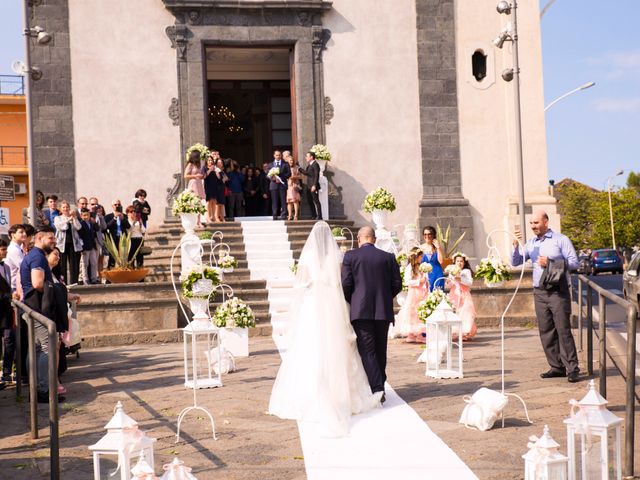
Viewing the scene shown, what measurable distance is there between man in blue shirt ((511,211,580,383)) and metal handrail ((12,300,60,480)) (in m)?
5.06

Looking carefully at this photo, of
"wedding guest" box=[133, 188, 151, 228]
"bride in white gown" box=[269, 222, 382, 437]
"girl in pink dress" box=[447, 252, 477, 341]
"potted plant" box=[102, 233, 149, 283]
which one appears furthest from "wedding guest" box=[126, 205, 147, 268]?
"bride in white gown" box=[269, 222, 382, 437]

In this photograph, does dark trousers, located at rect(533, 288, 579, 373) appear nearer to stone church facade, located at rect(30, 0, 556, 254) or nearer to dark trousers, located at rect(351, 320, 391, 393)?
dark trousers, located at rect(351, 320, 391, 393)

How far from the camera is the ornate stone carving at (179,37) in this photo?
19.6 metres

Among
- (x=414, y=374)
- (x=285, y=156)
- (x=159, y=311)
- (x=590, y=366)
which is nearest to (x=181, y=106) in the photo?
(x=285, y=156)

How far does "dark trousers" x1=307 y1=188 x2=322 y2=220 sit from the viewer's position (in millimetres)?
19000

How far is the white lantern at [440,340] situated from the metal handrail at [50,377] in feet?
13.9

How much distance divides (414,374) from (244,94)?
1982 cm

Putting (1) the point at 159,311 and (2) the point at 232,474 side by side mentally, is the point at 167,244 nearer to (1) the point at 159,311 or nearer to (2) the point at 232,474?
(1) the point at 159,311

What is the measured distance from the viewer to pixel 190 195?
1496 centimetres

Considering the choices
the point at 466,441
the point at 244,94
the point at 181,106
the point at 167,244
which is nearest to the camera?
the point at 466,441

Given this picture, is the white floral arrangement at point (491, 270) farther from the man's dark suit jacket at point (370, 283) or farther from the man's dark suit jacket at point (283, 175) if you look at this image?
the man's dark suit jacket at point (283, 175)

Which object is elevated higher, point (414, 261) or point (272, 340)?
point (414, 261)

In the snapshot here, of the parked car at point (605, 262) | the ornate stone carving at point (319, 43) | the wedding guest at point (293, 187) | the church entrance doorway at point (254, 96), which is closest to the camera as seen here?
the wedding guest at point (293, 187)

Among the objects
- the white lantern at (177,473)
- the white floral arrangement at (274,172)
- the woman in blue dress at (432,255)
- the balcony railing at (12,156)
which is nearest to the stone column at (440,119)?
the white floral arrangement at (274,172)
